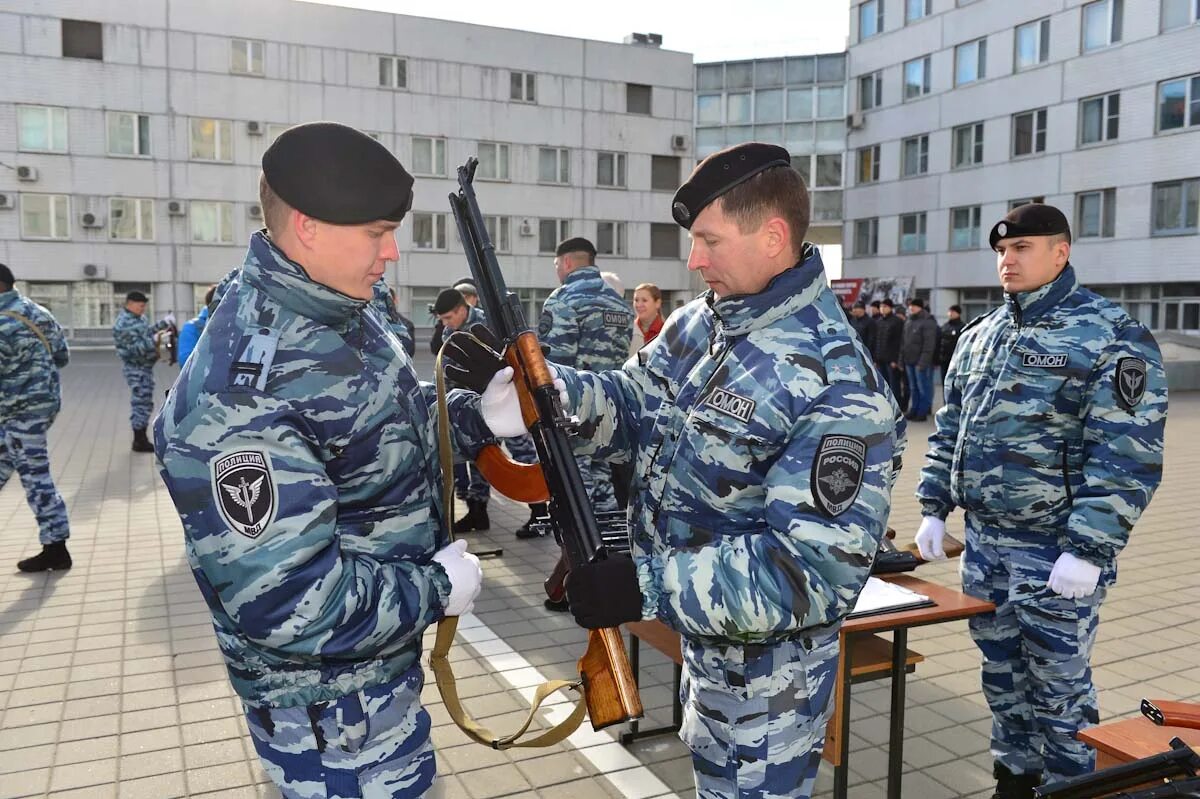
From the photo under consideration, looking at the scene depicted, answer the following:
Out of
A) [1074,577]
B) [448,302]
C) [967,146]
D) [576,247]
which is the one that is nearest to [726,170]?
[1074,577]

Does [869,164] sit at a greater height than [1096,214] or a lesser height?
greater

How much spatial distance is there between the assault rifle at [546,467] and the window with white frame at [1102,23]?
3243cm

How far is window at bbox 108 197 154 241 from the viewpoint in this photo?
30859 millimetres

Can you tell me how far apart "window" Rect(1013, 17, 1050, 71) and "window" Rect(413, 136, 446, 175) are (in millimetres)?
21774

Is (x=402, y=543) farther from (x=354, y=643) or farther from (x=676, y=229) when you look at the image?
(x=676, y=229)

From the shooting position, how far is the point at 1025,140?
31312mm

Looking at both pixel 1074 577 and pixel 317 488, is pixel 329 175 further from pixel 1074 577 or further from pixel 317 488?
pixel 1074 577

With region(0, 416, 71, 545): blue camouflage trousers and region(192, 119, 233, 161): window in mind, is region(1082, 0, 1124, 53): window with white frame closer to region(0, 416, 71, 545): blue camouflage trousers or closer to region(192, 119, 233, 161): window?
region(192, 119, 233, 161): window

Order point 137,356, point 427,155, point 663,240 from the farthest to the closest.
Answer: point 663,240 < point 427,155 < point 137,356

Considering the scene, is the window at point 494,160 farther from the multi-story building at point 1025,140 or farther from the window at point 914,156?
the window at point 914,156

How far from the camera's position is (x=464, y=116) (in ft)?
115

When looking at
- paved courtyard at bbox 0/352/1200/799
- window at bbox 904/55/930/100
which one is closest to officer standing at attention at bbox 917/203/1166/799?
paved courtyard at bbox 0/352/1200/799

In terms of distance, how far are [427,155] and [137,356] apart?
983 inches

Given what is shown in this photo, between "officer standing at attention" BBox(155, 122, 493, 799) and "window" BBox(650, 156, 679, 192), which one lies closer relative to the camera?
"officer standing at attention" BBox(155, 122, 493, 799)
